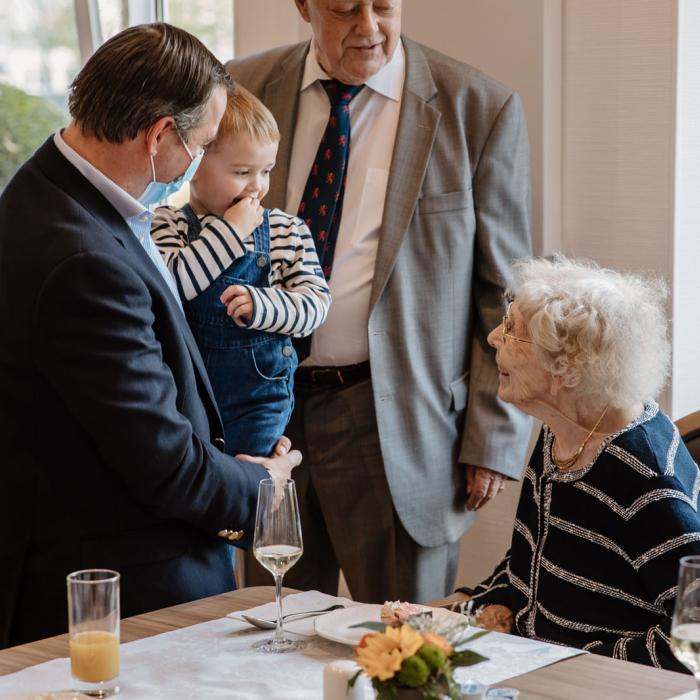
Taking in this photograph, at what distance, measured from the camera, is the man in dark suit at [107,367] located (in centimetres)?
191

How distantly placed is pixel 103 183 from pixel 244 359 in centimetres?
64

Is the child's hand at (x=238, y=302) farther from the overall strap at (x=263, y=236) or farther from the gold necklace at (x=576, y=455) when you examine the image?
the gold necklace at (x=576, y=455)

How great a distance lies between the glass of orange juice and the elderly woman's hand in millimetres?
861

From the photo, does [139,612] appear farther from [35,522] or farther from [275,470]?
[275,470]

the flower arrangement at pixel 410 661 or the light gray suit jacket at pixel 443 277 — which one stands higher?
the light gray suit jacket at pixel 443 277

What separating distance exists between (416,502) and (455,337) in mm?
425

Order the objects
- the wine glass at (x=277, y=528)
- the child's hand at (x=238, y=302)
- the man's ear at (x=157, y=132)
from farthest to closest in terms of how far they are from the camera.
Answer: the child's hand at (x=238, y=302) < the man's ear at (x=157, y=132) < the wine glass at (x=277, y=528)

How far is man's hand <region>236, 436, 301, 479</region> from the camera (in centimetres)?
233

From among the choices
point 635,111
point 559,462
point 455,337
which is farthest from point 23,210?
point 635,111

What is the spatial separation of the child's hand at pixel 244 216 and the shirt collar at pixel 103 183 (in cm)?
46

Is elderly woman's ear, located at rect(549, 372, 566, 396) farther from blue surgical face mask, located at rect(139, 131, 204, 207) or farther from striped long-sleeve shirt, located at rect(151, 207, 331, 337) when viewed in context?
blue surgical face mask, located at rect(139, 131, 204, 207)

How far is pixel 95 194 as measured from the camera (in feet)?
6.61

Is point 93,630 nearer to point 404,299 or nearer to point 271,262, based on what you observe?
point 271,262

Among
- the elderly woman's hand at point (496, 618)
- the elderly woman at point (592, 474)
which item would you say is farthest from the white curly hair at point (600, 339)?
the elderly woman's hand at point (496, 618)
